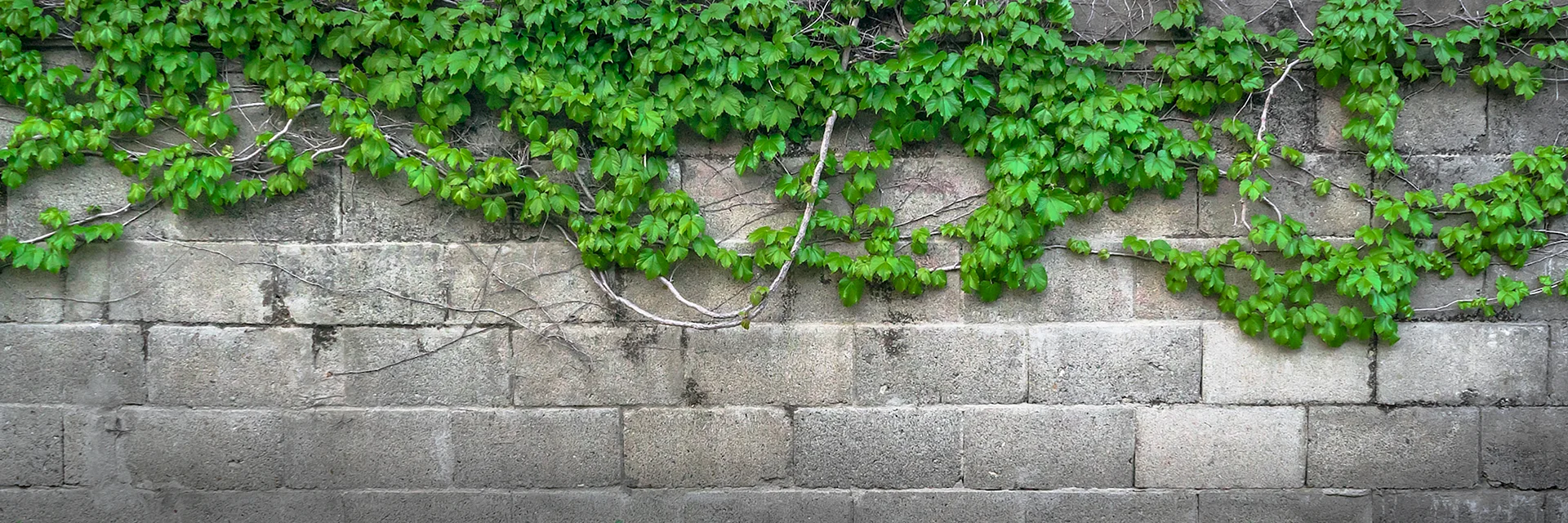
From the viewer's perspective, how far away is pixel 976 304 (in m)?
3.37

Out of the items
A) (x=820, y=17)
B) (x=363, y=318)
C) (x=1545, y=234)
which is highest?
(x=820, y=17)

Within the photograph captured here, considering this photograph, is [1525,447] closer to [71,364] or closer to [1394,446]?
[1394,446]

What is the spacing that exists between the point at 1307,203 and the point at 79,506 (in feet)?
15.9

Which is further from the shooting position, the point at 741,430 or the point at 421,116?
the point at 741,430

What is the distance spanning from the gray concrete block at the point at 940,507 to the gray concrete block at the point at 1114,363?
43cm

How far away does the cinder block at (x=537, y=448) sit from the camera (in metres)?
3.42

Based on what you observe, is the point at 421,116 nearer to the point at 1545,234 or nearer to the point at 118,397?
the point at 118,397

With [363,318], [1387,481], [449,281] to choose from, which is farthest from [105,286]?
[1387,481]

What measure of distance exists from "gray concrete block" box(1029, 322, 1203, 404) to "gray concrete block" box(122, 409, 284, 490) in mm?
2963

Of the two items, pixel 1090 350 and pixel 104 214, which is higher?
pixel 104 214

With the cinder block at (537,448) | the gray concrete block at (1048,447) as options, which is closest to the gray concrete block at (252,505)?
the cinder block at (537,448)

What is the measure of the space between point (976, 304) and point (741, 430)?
1.03 m

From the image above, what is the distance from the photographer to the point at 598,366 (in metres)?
3.41

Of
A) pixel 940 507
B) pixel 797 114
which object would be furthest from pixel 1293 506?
pixel 797 114
